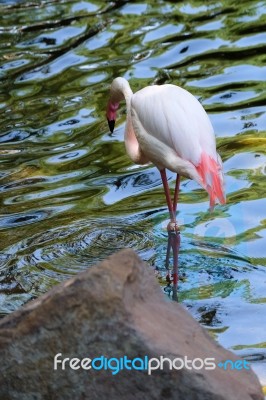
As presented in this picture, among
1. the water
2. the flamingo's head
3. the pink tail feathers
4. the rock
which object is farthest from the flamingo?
the rock

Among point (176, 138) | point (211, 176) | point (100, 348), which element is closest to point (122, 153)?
point (176, 138)

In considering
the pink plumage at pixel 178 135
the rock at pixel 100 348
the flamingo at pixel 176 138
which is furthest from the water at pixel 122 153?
the rock at pixel 100 348

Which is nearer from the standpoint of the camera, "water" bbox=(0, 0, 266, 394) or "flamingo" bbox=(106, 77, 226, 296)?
"flamingo" bbox=(106, 77, 226, 296)

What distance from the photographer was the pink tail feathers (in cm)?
488

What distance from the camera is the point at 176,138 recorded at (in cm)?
498

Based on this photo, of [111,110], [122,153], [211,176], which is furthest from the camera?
[122,153]

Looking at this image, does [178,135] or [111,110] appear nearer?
[178,135]

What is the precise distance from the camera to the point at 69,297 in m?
3.03

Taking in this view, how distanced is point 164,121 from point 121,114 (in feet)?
9.69

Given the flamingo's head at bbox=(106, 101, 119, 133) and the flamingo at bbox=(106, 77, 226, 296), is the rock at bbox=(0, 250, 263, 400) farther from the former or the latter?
the flamingo's head at bbox=(106, 101, 119, 133)

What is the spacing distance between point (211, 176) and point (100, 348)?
200 centimetres

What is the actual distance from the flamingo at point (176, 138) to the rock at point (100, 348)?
1801 millimetres

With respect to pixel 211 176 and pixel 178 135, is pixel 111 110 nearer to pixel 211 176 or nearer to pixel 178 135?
pixel 178 135

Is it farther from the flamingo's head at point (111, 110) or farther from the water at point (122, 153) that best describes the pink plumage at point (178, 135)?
the flamingo's head at point (111, 110)
